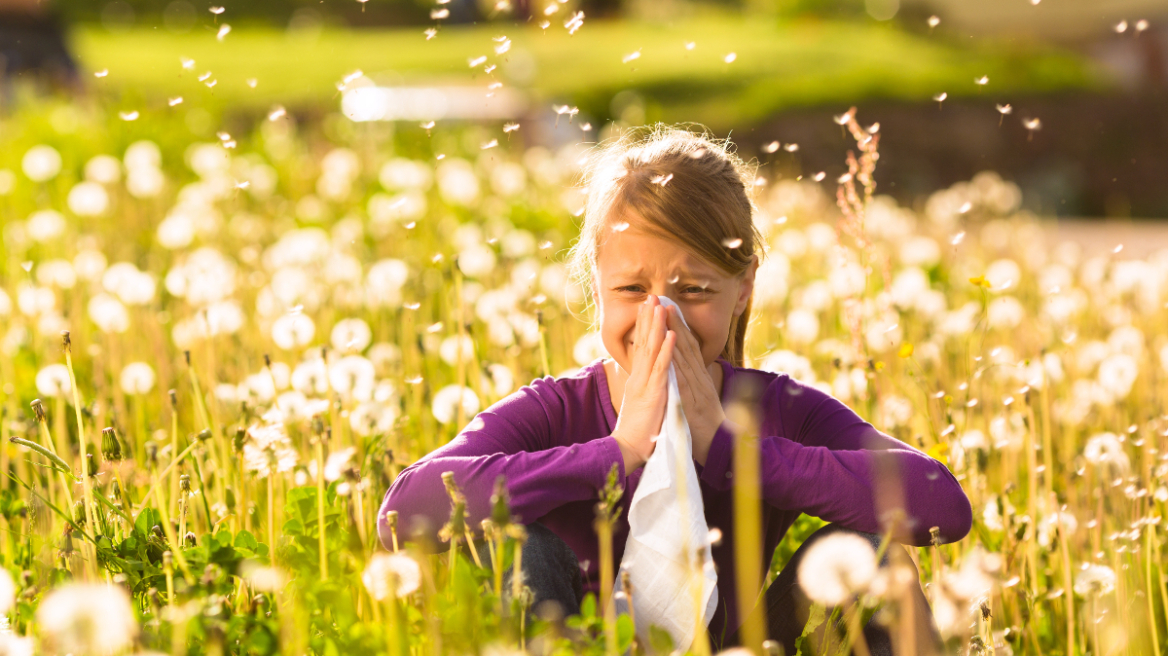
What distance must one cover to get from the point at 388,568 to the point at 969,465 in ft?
3.82

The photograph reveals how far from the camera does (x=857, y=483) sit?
1479 mm

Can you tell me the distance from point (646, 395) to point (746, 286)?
0.41 metres

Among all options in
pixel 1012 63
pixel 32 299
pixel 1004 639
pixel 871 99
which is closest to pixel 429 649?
pixel 1004 639

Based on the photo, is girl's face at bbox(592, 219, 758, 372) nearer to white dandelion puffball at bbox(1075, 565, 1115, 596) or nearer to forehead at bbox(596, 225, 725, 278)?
forehead at bbox(596, 225, 725, 278)

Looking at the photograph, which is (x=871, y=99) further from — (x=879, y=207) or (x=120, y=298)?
(x=120, y=298)

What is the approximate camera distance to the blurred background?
28.5 ft

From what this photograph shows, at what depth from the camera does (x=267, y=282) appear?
3.77 meters

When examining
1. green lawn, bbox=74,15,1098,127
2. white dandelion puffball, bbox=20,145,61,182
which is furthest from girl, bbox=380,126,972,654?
green lawn, bbox=74,15,1098,127

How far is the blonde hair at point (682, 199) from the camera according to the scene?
5.27ft

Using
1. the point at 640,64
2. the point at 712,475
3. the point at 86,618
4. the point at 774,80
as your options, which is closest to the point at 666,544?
the point at 712,475

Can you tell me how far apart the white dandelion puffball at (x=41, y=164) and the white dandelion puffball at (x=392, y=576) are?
431cm

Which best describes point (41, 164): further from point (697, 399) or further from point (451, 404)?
point (697, 399)

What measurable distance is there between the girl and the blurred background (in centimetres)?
33

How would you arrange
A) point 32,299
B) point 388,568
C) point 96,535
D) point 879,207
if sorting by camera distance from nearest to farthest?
1. point 388,568
2. point 96,535
3. point 32,299
4. point 879,207
